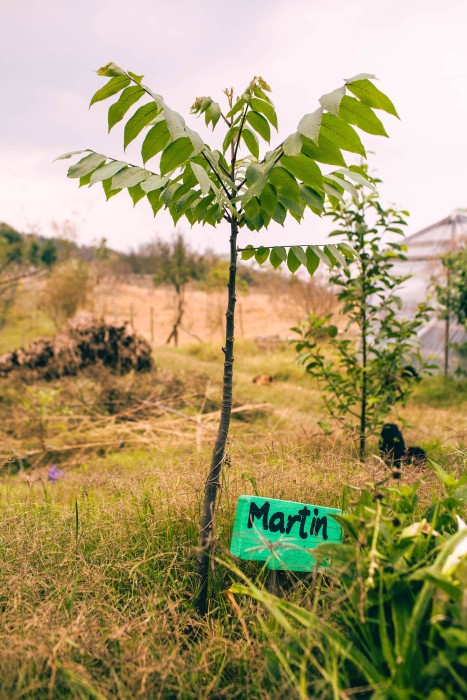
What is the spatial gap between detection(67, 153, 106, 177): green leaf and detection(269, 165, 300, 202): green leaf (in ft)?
1.65

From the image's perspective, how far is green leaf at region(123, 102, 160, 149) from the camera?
1.43m

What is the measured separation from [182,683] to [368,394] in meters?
2.88

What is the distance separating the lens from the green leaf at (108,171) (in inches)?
53.7

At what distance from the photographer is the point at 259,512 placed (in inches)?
69.4

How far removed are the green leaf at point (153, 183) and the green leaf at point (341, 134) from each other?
17.1 inches

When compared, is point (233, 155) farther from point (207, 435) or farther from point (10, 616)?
point (207, 435)

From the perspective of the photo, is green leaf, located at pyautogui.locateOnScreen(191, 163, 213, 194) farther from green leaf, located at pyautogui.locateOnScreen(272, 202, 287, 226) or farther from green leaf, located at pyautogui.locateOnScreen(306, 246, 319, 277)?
green leaf, located at pyautogui.locateOnScreen(306, 246, 319, 277)

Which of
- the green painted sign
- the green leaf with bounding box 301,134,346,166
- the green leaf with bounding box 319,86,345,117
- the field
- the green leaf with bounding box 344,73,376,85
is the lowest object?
the field

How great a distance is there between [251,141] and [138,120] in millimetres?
445

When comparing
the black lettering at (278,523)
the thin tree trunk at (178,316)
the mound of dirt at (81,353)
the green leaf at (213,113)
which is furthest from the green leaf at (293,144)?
the thin tree trunk at (178,316)

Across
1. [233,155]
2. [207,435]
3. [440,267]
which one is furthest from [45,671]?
[440,267]

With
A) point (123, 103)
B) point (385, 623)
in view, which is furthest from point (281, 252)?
point (385, 623)

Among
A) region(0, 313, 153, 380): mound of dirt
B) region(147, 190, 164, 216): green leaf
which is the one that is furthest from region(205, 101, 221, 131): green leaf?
region(0, 313, 153, 380): mound of dirt

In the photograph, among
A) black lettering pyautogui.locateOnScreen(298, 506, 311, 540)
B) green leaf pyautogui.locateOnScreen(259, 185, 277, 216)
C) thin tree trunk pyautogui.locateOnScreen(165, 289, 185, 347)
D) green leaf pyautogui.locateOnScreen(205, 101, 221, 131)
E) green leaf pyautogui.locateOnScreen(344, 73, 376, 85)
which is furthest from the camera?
thin tree trunk pyautogui.locateOnScreen(165, 289, 185, 347)
